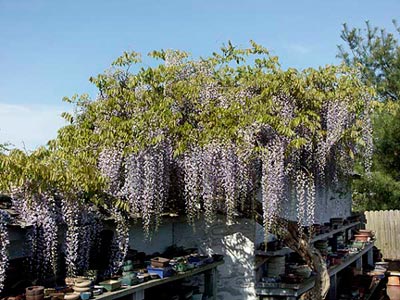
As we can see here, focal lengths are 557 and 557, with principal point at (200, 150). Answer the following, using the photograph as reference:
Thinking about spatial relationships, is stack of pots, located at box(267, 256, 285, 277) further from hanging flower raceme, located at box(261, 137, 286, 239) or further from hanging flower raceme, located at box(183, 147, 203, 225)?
hanging flower raceme, located at box(183, 147, 203, 225)

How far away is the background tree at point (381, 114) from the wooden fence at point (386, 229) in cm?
22

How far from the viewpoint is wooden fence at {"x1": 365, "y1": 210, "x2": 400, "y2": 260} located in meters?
11.4

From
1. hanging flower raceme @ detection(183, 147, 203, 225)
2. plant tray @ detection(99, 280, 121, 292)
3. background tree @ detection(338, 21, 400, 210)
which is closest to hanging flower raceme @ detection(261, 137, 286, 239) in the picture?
hanging flower raceme @ detection(183, 147, 203, 225)

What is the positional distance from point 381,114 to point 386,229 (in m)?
2.77

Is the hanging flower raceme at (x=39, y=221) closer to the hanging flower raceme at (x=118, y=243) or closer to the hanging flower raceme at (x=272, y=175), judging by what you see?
the hanging flower raceme at (x=118, y=243)

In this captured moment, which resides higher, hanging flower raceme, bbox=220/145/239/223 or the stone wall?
hanging flower raceme, bbox=220/145/239/223

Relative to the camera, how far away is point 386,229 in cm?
1171

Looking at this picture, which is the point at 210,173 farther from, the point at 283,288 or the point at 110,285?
the point at 283,288

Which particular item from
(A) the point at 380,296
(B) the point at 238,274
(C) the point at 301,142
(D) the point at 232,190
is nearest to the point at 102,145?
(D) the point at 232,190

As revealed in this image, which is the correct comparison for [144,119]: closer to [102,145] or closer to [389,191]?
[102,145]

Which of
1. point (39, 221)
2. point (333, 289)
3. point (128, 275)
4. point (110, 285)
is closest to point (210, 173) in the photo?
point (128, 275)

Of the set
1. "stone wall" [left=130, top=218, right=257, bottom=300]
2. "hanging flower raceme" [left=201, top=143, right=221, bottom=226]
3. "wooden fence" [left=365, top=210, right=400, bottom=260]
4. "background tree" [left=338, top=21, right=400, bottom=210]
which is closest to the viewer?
"hanging flower raceme" [left=201, top=143, right=221, bottom=226]

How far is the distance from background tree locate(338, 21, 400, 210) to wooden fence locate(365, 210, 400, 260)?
216 mm

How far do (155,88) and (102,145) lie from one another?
2.83ft
